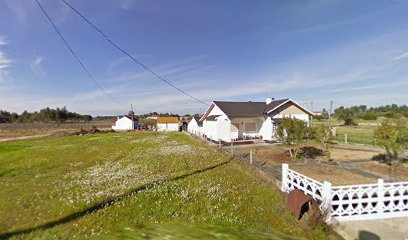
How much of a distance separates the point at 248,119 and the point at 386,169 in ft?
55.8

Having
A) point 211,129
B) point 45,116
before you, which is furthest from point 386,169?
point 45,116

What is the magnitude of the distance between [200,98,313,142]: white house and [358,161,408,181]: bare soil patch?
12667 millimetres

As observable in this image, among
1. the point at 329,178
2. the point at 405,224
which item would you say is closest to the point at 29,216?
the point at 405,224

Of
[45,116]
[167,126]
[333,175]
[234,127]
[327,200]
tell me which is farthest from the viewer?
[45,116]

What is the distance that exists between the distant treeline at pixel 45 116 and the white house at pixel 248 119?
346 ft

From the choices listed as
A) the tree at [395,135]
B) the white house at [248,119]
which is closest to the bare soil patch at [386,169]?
the tree at [395,135]

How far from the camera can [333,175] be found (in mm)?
11547

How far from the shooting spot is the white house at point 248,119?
88.6 ft

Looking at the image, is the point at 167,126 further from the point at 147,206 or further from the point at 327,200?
the point at 327,200

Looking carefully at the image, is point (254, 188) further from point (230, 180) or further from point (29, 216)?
point (29, 216)

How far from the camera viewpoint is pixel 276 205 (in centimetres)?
766

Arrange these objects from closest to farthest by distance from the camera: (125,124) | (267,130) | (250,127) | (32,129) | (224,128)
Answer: (224,128) < (267,130) < (250,127) < (32,129) < (125,124)

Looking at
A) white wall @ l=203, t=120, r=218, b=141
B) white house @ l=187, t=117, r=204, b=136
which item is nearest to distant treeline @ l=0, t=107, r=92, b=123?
white house @ l=187, t=117, r=204, b=136

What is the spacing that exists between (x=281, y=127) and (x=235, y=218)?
11.5 m
